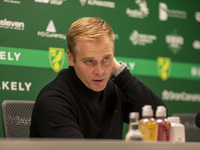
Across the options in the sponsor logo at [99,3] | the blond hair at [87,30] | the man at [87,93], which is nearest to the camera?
the man at [87,93]

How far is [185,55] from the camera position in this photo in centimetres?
425

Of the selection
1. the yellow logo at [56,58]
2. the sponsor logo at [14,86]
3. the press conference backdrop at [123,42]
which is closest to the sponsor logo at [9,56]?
the press conference backdrop at [123,42]

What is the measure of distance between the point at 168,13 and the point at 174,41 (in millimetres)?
324

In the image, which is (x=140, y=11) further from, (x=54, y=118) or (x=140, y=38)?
(x=54, y=118)

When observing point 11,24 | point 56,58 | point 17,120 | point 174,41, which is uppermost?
point 11,24

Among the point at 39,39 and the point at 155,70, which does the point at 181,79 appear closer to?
the point at 155,70

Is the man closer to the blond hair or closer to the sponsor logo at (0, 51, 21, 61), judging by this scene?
the blond hair

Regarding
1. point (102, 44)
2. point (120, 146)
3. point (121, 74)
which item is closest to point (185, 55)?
point (121, 74)

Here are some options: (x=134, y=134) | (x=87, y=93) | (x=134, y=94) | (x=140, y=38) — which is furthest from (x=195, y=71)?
(x=134, y=134)

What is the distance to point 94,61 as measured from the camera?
6.21 ft

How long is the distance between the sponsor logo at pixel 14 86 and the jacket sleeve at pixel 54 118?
5.10 feet

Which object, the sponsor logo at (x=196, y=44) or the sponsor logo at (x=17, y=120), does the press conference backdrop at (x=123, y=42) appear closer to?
the sponsor logo at (x=196, y=44)

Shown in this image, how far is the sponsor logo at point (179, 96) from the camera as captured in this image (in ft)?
13.2

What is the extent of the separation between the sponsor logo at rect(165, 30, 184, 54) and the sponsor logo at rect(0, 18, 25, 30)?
5.36ft
